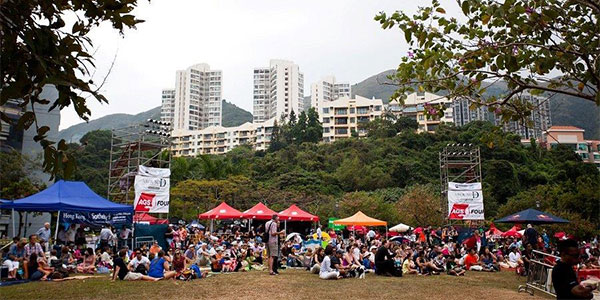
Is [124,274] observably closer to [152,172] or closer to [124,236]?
[124,236]

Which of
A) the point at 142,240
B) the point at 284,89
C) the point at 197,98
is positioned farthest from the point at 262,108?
the point at 142,240

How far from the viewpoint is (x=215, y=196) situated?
4022cm

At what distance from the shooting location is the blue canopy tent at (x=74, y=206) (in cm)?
1327

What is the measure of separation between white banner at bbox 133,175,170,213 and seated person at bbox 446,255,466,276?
10.9 metres

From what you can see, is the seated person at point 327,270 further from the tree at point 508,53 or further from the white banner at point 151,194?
the white banner at point 151,194

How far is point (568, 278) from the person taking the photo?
4531 mm

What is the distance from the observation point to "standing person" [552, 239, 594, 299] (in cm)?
435

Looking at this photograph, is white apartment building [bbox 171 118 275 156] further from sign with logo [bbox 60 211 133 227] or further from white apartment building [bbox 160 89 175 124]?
sign with logo [bbox 60 211 133 227]

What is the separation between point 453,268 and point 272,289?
725cm

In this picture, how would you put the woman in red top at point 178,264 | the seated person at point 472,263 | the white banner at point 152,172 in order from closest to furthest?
the woman in red top at point 178,264
the seated person at point 472,263
the white banner at point 152,172

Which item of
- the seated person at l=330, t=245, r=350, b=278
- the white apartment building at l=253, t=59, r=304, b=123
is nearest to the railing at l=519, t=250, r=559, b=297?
the seated person at l=330, t=245, r=350, b=278

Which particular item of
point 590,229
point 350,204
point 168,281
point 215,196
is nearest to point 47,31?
point 168,281

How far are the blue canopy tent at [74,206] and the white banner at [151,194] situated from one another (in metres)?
1.87

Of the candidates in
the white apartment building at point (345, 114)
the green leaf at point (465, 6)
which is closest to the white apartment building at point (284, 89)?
the white apartment building at point (345, 114)
